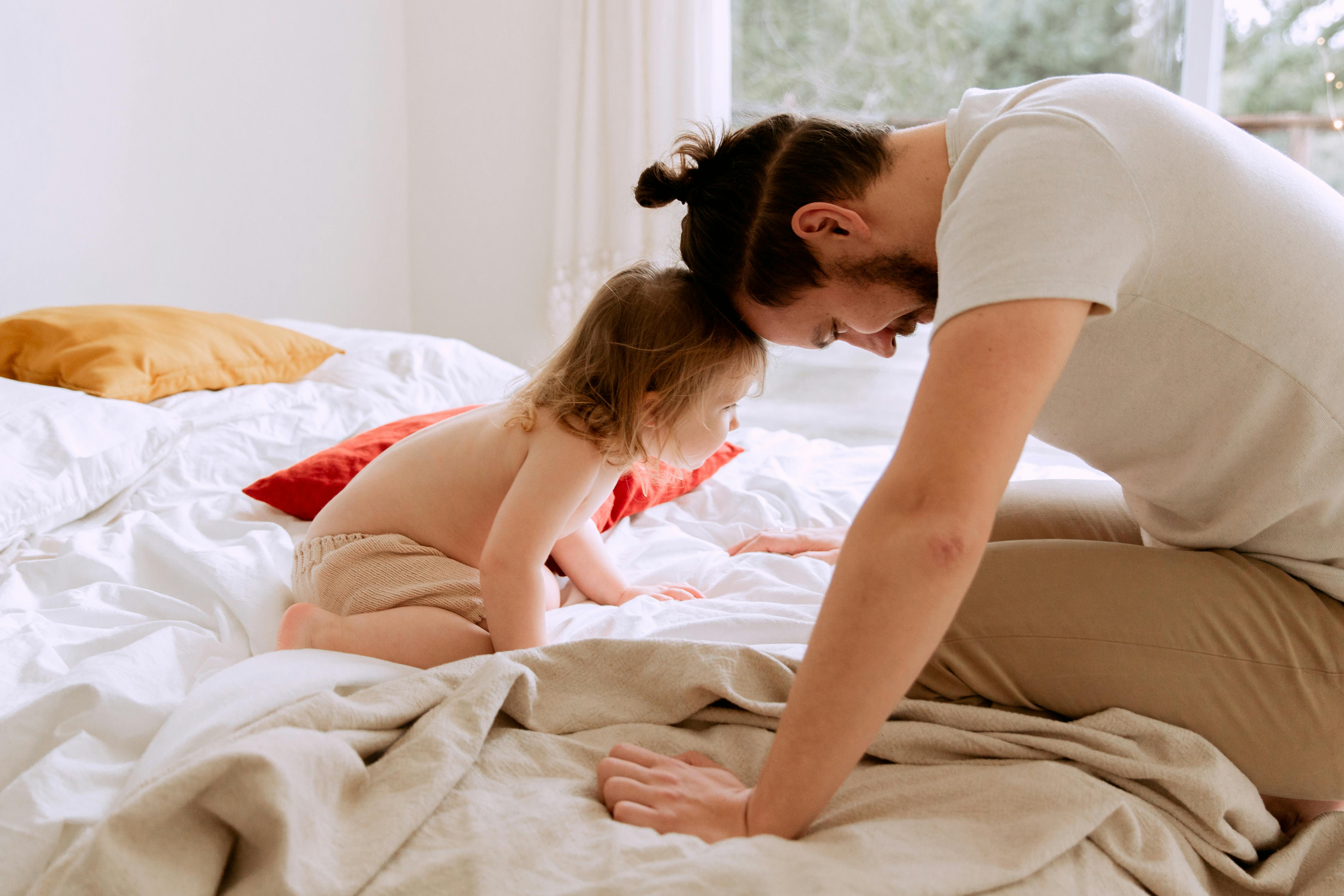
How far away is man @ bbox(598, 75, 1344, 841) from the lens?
0.65 metres

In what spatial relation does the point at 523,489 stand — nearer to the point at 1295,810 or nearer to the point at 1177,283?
the point at 1177,283

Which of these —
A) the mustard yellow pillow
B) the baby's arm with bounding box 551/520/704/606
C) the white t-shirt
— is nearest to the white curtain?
the mustard yellow pillow

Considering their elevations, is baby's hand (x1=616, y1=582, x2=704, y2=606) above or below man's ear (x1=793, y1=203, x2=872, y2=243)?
below

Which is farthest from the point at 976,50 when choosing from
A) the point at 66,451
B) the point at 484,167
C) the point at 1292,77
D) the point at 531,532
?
the point at 66,451

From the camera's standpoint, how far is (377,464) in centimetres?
133

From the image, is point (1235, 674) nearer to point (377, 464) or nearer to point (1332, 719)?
point (1332, 719)

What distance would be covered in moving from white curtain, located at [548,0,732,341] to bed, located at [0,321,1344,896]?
2.18m

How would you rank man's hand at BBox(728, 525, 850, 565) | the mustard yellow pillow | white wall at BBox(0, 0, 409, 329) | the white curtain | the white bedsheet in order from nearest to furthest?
the white bedsheet → man's hand at BBox(728, 525, 850, 565) → the mustard yellow pillow → white wall at BBox(0, 0, 409, 329) → the white curtain

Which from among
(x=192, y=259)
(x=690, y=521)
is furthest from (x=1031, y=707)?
(x=192, y=259)

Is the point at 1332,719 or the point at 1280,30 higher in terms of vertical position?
the point at 1280,30

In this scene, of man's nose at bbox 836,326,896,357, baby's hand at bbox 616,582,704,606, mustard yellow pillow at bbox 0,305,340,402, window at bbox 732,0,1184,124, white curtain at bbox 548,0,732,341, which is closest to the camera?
man's nose at bbox 836,326,896,357

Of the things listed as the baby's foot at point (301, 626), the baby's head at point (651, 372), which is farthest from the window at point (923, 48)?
the baby's foot at point (301, 626)

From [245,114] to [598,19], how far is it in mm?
1114

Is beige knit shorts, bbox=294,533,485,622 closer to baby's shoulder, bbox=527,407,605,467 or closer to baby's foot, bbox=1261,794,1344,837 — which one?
baby's shoulder, bbox=527,407,605,467
